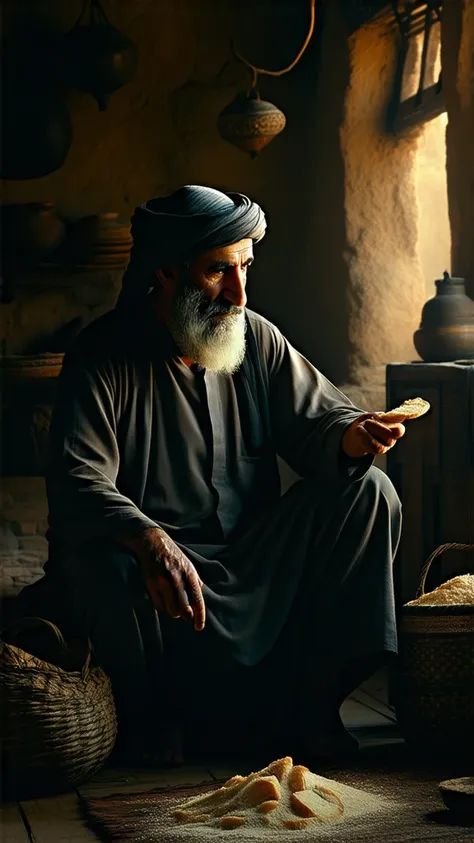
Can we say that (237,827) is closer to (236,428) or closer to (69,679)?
(69,679)

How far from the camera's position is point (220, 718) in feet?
13.6

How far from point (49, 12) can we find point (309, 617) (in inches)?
174

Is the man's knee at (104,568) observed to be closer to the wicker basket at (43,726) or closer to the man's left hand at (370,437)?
the wicker basket at (43,726)

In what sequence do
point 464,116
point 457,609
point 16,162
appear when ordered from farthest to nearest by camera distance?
point 16,162 → point 464,116 → point 457,609

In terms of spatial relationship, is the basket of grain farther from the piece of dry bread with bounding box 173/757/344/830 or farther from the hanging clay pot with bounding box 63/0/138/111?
the hanging clay pot with bounding box 63/0/138/111

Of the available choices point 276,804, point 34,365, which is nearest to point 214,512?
point 276,804

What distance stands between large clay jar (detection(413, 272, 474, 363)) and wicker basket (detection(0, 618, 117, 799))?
81.9 inches

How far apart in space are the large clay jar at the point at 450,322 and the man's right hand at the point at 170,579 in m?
1.78

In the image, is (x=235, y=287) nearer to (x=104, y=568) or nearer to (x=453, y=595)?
(x=104, y=568)

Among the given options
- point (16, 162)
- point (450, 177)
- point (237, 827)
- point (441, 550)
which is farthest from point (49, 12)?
A: point (237, 827)

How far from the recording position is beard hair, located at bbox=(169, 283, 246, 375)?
4.24 m

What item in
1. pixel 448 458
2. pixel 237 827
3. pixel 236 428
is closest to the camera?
pixel 237 827

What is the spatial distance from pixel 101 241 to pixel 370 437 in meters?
3.36

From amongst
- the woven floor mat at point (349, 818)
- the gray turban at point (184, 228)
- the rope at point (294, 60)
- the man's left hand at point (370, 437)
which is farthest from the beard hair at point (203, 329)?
the rope at point (294, 60)
